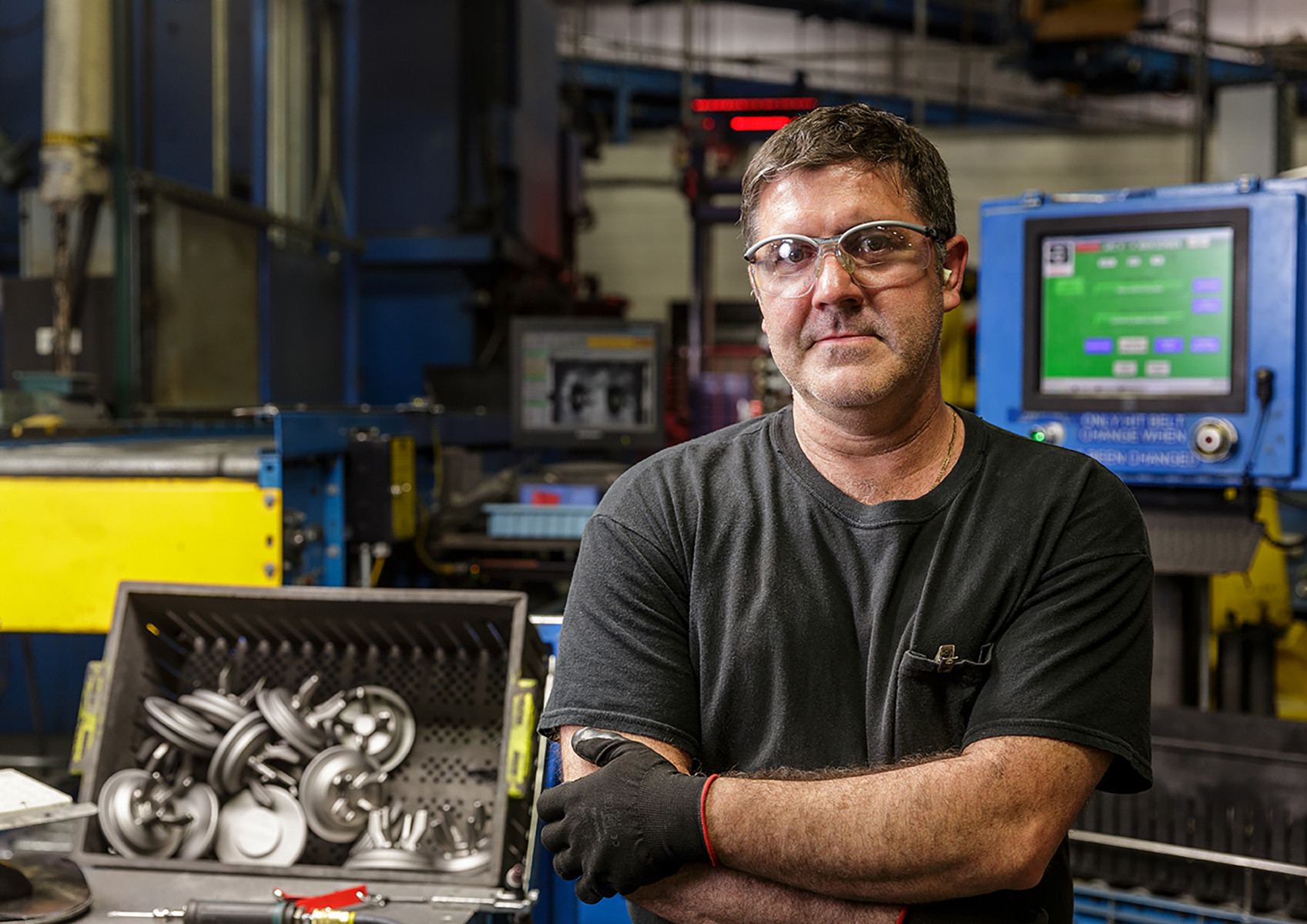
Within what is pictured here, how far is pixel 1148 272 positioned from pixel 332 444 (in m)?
1.71

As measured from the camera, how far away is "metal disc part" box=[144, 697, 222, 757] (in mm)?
1703

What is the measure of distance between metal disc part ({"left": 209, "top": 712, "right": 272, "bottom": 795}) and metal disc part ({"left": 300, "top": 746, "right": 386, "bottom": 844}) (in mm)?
Result: 95

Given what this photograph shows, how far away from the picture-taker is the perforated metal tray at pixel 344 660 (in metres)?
1.67

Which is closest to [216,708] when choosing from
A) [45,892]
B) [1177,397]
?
[45,892]

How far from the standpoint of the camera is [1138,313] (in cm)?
222

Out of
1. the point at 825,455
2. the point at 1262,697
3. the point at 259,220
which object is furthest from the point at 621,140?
the point at 825,455

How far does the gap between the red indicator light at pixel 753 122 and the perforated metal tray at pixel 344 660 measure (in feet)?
11.7

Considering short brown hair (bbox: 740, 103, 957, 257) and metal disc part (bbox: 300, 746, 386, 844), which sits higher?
short brown hair (bbox: 740, 103, 957, 257)

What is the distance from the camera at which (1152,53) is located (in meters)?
7.88

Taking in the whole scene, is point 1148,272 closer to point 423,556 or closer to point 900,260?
point 900,260

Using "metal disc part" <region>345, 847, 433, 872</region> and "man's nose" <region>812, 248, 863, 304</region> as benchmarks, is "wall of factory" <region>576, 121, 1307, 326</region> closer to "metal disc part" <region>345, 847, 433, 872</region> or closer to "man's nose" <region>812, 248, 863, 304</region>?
"metal disc part" <region>345, 847, 433, 872</region>

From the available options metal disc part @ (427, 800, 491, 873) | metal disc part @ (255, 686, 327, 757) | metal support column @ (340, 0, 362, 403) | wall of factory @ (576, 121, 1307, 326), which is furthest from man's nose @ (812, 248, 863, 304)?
wall of factory @ (576, 121, 1307, 326)

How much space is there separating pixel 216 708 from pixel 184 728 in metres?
0.05

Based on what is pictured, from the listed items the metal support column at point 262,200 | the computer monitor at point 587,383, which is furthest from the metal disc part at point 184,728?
the metal support column at point 262,200
